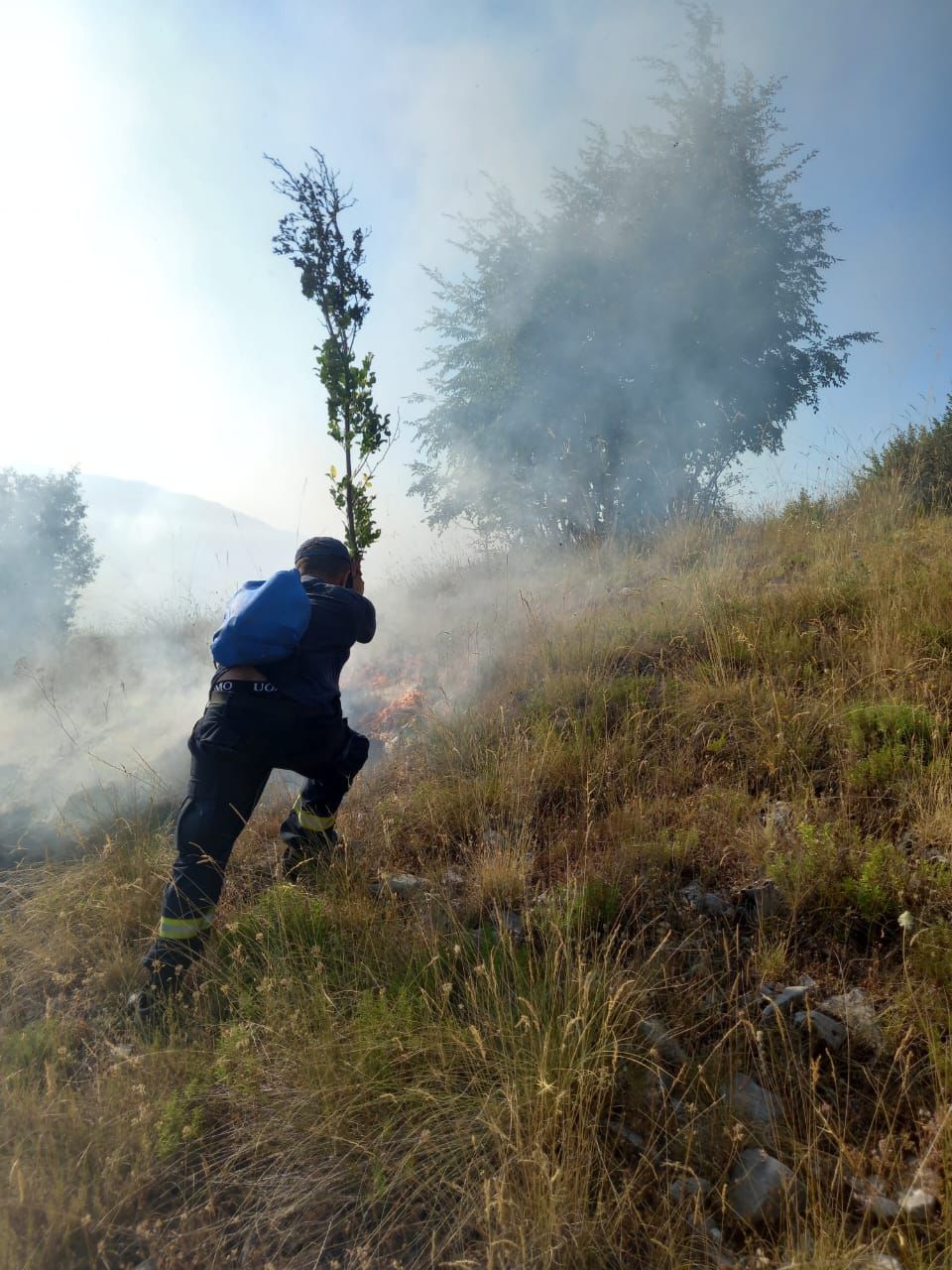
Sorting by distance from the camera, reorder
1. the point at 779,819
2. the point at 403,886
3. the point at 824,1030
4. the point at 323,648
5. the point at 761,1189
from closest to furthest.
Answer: the point at 761,1189 < the point at 824,1030 < the point at 779,819 < the point at 403,886 < the point at 323,648

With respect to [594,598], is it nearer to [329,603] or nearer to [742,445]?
[329,603]

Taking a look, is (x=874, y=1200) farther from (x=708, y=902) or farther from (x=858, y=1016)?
(x=708, y=902)

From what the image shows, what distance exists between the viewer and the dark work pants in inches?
110

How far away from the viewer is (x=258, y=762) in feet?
9.93

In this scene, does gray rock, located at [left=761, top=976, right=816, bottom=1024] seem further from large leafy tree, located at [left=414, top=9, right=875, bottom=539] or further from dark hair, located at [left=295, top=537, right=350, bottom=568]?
large leafy tree, located at [left=414, top=9, right=875, bottom=539]

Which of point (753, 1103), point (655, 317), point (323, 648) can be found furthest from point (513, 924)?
point (655, 317)

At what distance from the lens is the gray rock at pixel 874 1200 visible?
160cm

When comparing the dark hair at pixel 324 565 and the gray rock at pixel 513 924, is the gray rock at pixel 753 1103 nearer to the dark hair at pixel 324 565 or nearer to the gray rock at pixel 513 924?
the gray rock at pixel 513 924

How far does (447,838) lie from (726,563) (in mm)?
3612

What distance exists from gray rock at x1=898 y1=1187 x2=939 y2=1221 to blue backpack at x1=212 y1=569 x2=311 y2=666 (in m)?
2.57

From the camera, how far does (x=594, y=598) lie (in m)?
6.12

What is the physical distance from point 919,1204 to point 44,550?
19172mm

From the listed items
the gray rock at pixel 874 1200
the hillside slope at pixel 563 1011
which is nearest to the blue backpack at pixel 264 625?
the hillside slope at pixel 563 1011

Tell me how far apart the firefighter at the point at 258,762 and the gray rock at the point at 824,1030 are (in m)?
2.02
